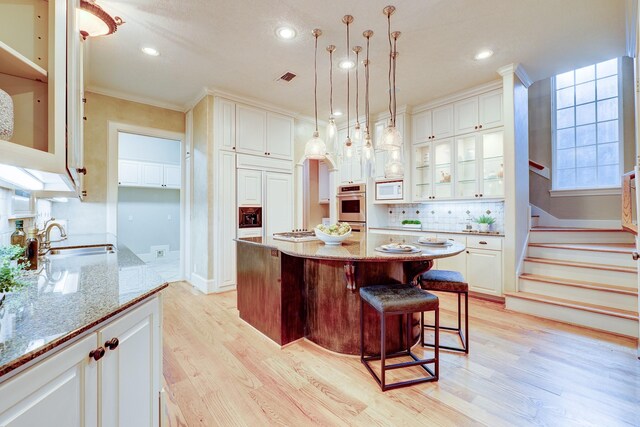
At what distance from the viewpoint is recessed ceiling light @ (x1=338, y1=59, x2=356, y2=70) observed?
3085mm

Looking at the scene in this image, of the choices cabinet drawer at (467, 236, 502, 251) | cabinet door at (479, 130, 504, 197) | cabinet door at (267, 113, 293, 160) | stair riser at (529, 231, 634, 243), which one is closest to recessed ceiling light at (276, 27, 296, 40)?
cabinet door at (267, 113, 293, 160)

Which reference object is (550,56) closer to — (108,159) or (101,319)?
(101,319)

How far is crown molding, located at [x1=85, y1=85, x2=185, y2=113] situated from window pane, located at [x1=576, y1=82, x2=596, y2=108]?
6.24m

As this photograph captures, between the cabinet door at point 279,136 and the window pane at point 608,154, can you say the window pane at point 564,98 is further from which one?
the cabinet door at point 279,136

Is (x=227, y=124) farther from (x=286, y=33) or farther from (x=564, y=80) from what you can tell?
(x=564, y=80)

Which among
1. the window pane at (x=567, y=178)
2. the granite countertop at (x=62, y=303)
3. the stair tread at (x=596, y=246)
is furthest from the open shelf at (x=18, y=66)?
the window pane at (x=567, y=178)

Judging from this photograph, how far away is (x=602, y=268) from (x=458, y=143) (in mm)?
2152

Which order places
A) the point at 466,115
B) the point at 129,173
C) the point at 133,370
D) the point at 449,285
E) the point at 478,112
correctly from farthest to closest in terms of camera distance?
the point at 129,173 < the point at 466,115 < the point at 478,112 < the point at 449,285 < the point at 133,370

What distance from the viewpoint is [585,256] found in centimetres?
324

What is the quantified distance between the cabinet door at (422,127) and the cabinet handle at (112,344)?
4.38m

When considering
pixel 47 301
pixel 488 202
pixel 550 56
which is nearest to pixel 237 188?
pixel 47 301

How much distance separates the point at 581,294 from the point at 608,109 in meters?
3.05

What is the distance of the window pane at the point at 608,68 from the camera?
13.3ft

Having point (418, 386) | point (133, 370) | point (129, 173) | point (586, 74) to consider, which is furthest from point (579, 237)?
point (129, 173)
